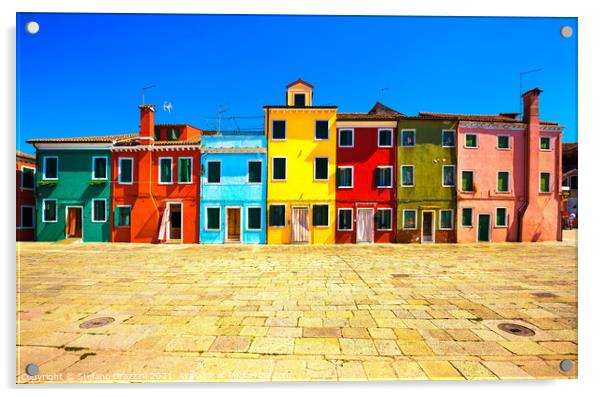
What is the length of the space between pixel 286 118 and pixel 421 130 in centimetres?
679

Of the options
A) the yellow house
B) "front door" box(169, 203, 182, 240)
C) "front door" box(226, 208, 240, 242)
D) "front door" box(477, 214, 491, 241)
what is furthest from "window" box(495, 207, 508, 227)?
"front door" box(169, 203, 182, 240)

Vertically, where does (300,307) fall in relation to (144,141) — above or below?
below

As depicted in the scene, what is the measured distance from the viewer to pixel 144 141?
490 inches

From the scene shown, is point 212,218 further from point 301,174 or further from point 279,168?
point 301,174

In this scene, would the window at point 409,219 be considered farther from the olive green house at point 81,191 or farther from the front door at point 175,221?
the olive green house at point 81,191

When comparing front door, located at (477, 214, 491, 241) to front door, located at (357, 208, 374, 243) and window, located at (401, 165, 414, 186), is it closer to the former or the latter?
window, located at (401, 165, 414, 186)

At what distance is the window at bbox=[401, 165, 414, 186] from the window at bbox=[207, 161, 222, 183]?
9.75m

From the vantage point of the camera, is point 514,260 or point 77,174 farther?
point 77,174

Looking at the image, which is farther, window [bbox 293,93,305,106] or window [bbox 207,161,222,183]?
window [bbox 207,161,222,183]

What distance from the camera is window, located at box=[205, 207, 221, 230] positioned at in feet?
48.6

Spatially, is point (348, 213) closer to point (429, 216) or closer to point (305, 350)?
point (429, 216)

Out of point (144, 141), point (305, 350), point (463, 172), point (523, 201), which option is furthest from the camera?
point (144, 141)

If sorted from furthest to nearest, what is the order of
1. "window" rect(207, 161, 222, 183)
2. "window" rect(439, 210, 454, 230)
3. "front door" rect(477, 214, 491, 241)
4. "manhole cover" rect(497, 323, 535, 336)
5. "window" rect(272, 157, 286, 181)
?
"window" rect(207, 161, 222, 183) → "window" rect(272, 157, 286, 181) → "window" rect(439, 210, 454, 230) → "front door" rect(477, 214, 491, 241) → "manhole cover" rect(497, 323, 535, 336)

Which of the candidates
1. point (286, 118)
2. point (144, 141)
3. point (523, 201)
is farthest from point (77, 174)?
point (523, 201)
